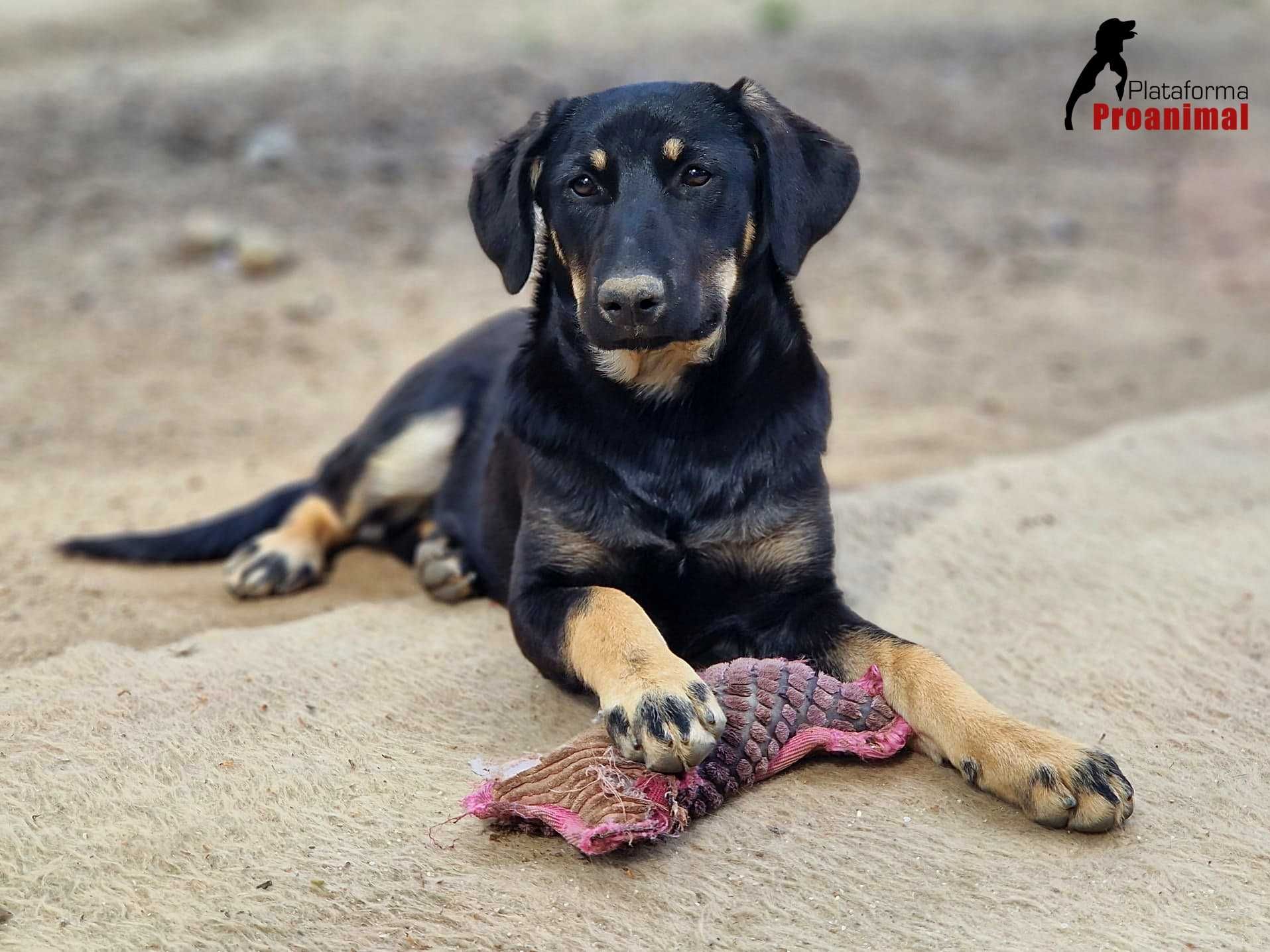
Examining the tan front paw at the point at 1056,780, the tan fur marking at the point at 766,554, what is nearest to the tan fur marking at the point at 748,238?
the tan fur marking at the point at 766,554

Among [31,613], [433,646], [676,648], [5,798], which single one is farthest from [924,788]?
[31,613]

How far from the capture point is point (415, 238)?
9.29m

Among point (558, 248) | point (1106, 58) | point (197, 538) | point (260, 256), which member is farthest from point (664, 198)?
point (1106, 58)

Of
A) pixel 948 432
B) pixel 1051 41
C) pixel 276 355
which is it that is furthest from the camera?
pixel 1051 41

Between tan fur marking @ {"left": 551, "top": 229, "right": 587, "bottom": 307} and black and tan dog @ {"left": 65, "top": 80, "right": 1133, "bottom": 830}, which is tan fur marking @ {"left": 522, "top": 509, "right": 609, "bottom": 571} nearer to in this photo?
black and tan dog @ {"left": 65, "top": 80, "right": 1133, "bottom": 830}

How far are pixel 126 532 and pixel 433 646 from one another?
195cm

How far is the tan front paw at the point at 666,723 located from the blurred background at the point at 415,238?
202cm

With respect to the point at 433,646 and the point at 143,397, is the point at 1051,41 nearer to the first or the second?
the point at 143,397

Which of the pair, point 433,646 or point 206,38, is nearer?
point 433,646

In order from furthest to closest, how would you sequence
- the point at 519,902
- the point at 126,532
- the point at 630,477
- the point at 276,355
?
the point at 276,355 < the point at 126,532 < the point at 630,477 < the point at 519,902

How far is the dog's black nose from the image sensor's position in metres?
3.23

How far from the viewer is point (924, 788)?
311 centimetres

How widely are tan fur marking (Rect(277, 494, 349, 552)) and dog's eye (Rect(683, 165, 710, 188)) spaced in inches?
90.6

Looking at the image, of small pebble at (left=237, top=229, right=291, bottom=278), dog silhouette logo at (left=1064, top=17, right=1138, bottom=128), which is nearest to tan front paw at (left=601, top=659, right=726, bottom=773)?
small pebble at (left=237, top=229, right=291, bottom=278)
